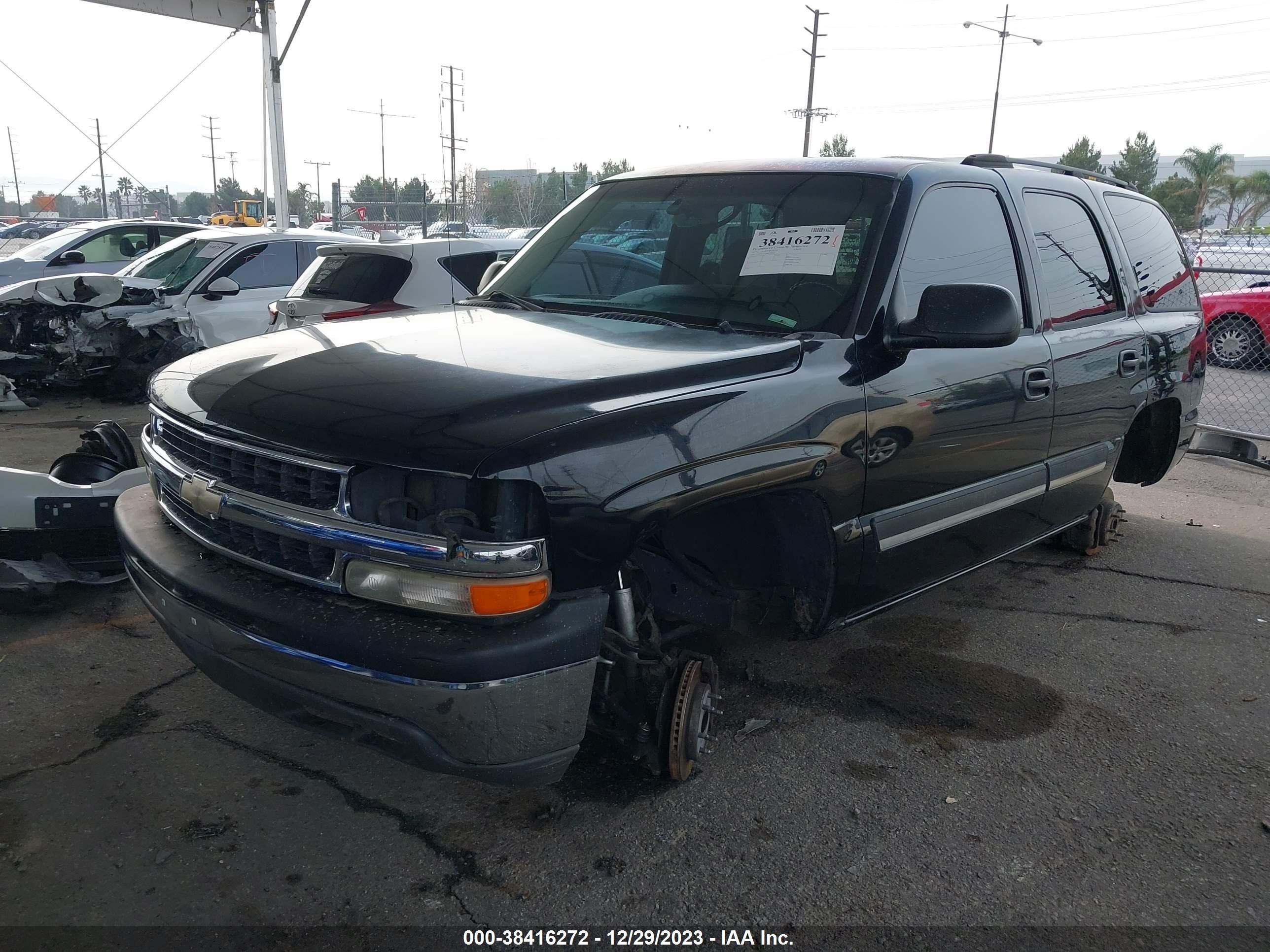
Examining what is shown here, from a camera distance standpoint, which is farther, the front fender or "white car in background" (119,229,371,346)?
"white car in background" (119,229,371,346)

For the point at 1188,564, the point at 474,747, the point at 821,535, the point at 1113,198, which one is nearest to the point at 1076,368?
the point at 1113,198

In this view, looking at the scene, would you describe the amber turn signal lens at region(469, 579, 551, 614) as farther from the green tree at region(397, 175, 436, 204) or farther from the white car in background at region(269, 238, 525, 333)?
the green tree at region(397, 175, 436, 204)

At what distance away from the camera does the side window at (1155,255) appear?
4.54 m

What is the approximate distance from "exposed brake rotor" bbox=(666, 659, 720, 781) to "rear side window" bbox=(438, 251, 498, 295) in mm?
4811

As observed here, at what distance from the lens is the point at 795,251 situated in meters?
3.21

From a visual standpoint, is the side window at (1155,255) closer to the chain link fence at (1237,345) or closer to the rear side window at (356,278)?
the rear side window at (356,278)

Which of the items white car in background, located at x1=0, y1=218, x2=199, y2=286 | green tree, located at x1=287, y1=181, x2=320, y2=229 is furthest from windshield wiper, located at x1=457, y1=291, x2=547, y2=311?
green tree, located at x1=287, y1=181, x2=320, y2=229

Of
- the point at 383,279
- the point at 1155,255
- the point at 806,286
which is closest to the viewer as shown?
the point at 806,286

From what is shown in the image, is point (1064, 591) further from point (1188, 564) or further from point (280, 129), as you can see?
point (280, 129)

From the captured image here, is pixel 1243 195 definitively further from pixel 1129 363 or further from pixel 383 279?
pixel 1129 363

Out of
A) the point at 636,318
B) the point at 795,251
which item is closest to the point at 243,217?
the point at 636,318

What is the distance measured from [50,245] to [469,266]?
8.39m

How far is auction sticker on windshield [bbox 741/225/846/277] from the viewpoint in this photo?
3.17 meters

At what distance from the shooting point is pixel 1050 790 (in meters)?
3.00
